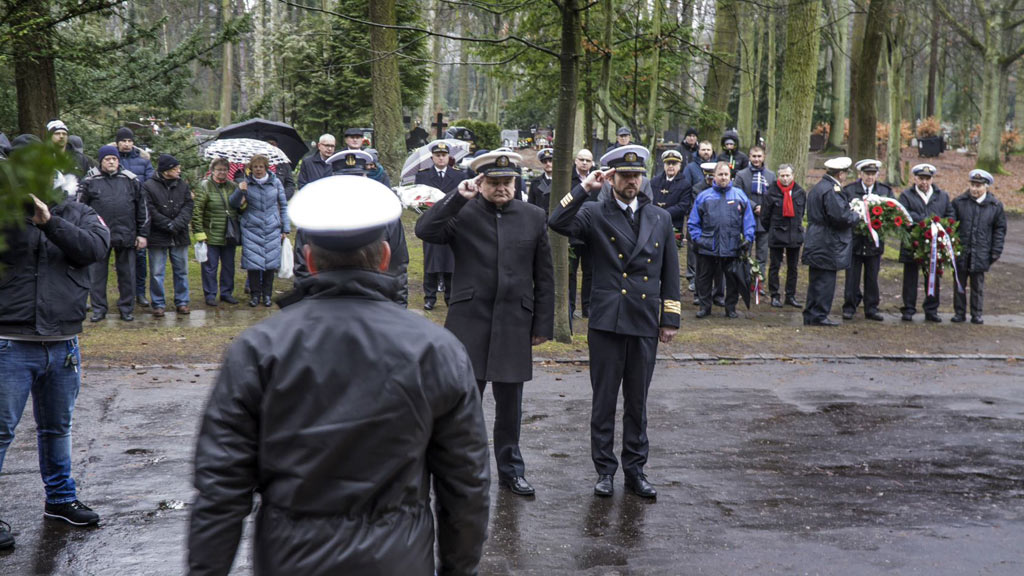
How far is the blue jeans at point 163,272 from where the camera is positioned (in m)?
13.5

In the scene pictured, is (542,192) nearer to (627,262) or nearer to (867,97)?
(627,262)

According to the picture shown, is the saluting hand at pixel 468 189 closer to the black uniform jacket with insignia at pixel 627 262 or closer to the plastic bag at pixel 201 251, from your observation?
the black uniform jacket with insignia at pixel 627 262

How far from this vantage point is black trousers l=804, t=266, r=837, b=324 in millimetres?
14570

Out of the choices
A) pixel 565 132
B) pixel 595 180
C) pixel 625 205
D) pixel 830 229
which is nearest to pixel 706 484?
pixel 625 205

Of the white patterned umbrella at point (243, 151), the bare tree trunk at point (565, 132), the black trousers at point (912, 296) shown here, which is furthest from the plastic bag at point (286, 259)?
the black trousers at point (912, 296)

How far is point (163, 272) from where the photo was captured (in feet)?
44.9

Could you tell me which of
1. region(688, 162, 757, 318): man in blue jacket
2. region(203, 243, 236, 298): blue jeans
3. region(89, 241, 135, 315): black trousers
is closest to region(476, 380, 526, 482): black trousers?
region(89, 241, 135, 315): black trousers

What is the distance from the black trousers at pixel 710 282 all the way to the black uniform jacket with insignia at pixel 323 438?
39.8ft

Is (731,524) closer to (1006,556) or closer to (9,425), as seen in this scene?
(1006,556)

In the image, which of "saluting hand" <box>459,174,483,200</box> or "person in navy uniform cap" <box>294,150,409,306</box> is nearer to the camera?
"saluting hand" <box>459,174,483,200</box>

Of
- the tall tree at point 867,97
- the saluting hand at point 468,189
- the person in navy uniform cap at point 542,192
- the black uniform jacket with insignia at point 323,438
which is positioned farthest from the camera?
the tall tree at point 867,97

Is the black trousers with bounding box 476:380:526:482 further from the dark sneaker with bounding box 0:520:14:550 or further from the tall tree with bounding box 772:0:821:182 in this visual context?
the tall tree with bounding box 772:0:821:182

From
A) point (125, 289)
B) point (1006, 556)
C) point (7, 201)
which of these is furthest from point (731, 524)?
point (125, 289)

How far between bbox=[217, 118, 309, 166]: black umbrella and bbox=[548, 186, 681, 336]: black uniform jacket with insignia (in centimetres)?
1339
